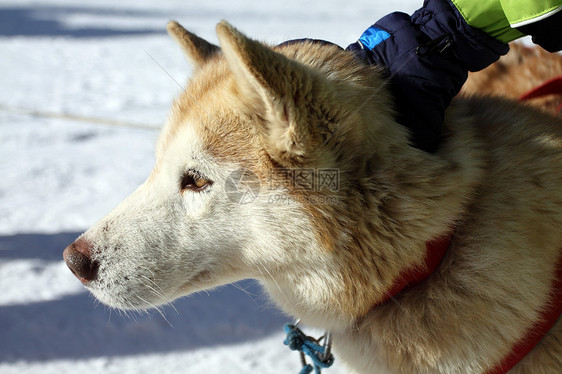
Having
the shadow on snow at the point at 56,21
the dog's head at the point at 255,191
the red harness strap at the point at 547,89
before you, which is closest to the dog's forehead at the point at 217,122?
the dog's head at the point at 255,191

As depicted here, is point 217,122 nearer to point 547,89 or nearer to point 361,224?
point 361,224

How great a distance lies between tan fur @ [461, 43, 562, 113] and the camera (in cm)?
223

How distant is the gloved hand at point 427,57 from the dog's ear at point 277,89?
0.29 m

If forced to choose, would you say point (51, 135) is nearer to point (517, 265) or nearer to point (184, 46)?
point (184, 46)

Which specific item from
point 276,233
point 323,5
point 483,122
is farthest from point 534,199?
point 323,5

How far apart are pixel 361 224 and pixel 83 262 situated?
2.63 feet

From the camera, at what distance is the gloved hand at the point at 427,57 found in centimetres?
134

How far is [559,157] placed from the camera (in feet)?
4.59

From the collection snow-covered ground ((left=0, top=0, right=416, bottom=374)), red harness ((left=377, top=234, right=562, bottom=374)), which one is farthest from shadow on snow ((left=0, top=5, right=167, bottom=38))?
red harness ((left=377, top=234, right=562, bottom=374))

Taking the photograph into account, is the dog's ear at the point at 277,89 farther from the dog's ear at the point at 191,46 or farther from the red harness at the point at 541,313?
the dog's ear at the point at 191,46

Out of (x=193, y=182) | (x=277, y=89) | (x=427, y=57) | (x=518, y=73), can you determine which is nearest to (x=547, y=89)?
→ (x=518, y=73)

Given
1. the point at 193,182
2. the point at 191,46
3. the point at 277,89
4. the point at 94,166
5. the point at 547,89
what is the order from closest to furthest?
the point at 277,89 < the point at 193,182 < the point at 191,46 < the point at 547,89 < the point at 94,166

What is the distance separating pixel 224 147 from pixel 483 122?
79 centimetres

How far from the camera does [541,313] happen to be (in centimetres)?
133
